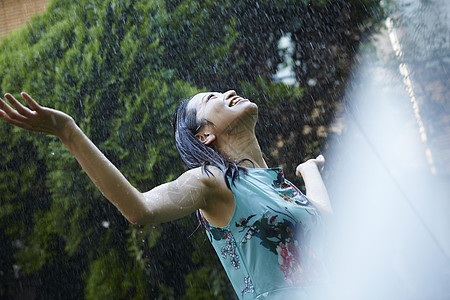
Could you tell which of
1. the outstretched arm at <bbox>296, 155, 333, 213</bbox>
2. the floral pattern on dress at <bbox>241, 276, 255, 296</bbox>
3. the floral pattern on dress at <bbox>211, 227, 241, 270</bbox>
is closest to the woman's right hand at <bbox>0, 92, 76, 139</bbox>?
the floral pattern on dress at <bbox>211, 227, 241, 270</bbox>

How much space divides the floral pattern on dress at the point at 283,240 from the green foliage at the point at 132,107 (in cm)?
258

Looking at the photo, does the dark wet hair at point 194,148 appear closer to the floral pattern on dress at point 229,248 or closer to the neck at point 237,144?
the neck at point 237,144

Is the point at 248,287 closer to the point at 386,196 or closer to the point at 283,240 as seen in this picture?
the point at 283,240

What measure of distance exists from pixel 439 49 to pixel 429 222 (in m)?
3.36

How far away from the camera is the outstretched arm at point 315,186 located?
1865mm

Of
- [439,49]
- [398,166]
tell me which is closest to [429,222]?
[398,166]

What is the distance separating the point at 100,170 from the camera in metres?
1.22

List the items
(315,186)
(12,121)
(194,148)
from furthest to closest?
(315,186) → (194,148) → (12,121)

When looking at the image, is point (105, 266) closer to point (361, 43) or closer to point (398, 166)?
point (361, 43)

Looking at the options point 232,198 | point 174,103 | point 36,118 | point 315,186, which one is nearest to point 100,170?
point 36,118

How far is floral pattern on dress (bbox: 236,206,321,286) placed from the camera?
1490 millimetres

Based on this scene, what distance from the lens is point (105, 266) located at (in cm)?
462

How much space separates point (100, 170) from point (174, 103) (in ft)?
9.83

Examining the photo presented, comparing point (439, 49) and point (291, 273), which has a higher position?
point (291, 273)
